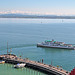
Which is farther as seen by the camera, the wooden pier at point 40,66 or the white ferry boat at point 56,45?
the white ferry boat at point 56,45

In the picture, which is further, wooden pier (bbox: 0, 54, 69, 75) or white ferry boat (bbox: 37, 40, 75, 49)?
white ferry boat (bbox: 37, 40, 75, 49)

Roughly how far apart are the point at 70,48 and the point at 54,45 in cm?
206

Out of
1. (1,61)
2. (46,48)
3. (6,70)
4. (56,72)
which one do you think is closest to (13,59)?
(1,61)

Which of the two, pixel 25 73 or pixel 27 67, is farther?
pixel 27 67

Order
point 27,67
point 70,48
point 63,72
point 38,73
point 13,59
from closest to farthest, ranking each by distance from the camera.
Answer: point 63,72 < point 38,73 < point 27,67 < point 13,59 < point 70,48

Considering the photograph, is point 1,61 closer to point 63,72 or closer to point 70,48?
point 63,72

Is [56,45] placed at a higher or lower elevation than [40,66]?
higher

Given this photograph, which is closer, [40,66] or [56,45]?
[40,66]

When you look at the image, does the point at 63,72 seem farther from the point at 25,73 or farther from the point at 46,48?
the point at 46,48

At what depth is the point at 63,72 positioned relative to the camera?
11.4 m

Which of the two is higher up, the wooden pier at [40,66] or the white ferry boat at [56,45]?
the white ferry boat at [56,45]

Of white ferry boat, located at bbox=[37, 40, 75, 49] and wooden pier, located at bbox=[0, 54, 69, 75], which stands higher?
white ferry boat, located at bbox=[37, 40, 75, 49]

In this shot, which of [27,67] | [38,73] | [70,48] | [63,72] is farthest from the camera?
[70,48]

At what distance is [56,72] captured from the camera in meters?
11.6
